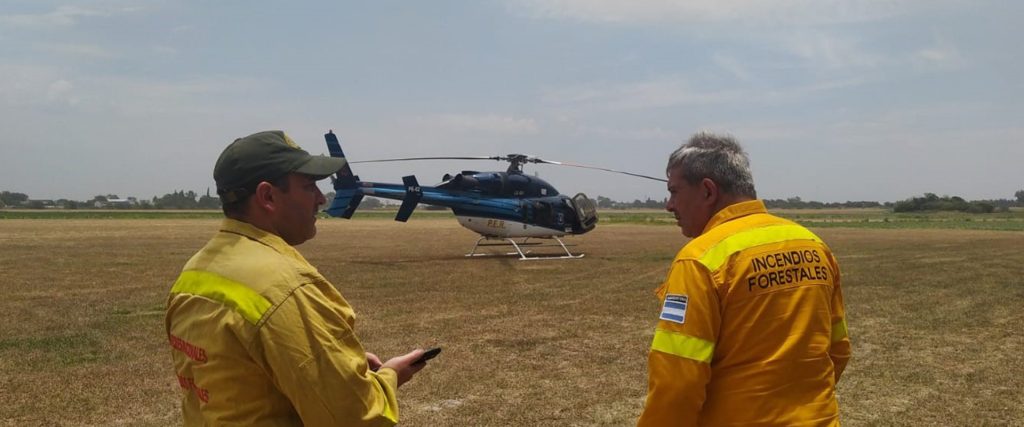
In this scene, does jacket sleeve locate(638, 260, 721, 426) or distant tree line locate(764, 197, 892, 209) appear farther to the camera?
distant tree line locate(764, 197, 892, 209)

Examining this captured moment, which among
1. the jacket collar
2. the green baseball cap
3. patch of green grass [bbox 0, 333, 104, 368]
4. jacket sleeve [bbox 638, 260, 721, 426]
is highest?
Answer: the green baseball cap

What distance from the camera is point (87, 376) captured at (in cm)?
618

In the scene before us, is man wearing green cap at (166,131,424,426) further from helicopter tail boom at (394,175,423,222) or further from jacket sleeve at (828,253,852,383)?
helicopter tail boom at (394,175,423,222)

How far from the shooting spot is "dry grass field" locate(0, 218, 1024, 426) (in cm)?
534

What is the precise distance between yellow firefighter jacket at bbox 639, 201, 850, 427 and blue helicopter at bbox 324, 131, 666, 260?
1528 centimetres

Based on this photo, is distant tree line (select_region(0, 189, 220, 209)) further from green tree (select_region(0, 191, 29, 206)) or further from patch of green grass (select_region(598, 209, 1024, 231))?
patch of green grass (select_region(598, 209, 1024, 231))

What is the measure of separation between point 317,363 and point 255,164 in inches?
23.4

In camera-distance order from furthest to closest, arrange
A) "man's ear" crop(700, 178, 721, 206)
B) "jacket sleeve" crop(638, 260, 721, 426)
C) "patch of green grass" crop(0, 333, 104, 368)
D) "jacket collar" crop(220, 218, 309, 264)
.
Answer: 1. "patch of green grass" crop(0, 333, 104, 368)
2. "man's ear" crop(700, 178, 721, 206)
3. "jacket sleeve" crop(638, 260, 721, 426)
4. "jacket collar" crop(220, 218, 309, 264)

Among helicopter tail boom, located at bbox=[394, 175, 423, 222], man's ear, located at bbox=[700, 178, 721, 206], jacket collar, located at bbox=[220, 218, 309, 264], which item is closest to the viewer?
jacket collar, located at bbox=[220, 218, 309, 264]

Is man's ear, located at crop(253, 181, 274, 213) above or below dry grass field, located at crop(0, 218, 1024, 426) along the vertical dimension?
above

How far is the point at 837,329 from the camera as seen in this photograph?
250 centimetres

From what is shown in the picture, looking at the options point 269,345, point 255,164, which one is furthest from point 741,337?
point 255,164

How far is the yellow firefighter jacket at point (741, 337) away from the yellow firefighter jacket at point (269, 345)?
855mm

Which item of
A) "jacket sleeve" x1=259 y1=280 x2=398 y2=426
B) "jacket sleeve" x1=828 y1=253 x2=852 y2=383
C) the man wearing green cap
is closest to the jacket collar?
the man wearing green cap
